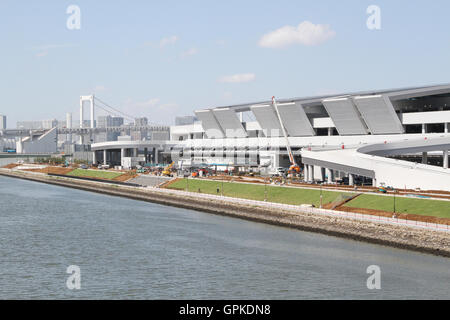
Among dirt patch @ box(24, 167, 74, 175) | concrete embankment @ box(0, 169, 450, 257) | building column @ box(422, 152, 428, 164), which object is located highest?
building column @ box(422, 152, 428, 164)

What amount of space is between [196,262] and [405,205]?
68.7 ft

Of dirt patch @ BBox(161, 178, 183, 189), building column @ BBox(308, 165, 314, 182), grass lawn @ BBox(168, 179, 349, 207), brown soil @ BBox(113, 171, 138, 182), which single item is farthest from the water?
brown soil @ BBox(113, 171, 138, 182)

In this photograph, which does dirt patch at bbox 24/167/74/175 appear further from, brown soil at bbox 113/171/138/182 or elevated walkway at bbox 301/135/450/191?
elevated walkway at bbox 301/135/450/191

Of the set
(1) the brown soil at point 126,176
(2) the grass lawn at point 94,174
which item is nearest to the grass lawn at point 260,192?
(1) the brown soil at point 126,176

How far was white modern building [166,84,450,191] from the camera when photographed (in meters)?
62.2

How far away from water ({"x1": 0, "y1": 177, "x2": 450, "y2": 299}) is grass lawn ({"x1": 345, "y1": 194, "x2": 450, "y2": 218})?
7.28 meters

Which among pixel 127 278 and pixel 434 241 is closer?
pixel 127 278

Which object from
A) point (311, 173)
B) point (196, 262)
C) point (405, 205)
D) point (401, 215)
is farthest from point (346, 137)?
point (196, 262)

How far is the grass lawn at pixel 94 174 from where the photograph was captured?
104688mm

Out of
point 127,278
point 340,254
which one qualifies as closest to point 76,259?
point 127,278

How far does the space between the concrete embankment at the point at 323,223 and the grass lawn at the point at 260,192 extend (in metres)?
3.39

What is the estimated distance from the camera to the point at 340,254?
124 feet

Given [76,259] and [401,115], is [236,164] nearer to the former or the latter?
[401,115]

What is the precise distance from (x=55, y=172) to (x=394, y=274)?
4153 inches
